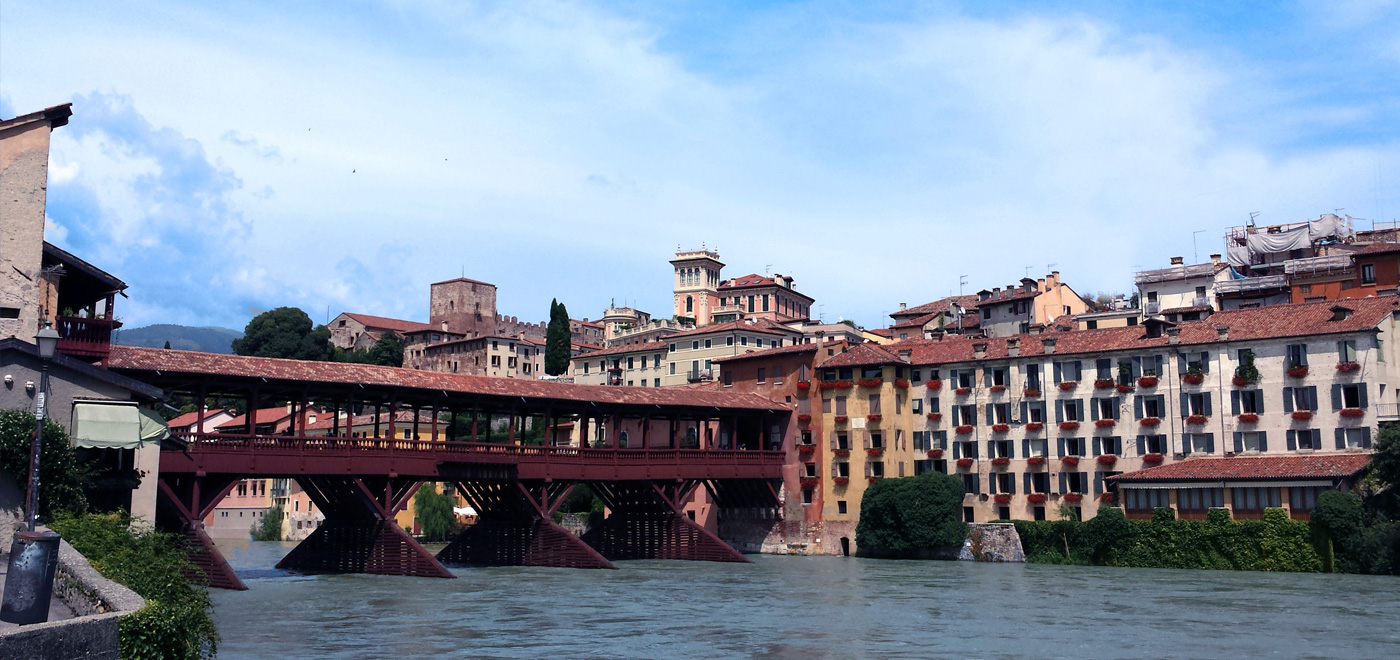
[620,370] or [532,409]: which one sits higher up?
[620,370]

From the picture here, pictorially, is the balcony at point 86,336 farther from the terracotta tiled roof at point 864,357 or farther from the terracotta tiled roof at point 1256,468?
the terracotta tiled roof at point 1256,468

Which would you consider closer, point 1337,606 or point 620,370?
point 1337,606

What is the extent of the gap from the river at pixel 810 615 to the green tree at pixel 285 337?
69919mm

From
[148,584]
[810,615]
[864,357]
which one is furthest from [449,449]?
[148,584]

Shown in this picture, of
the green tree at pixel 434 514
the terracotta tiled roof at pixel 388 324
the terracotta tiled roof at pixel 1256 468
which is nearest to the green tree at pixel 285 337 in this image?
the terracotta tiled roof at pixel 388 324

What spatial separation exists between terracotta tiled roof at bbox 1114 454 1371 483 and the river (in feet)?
12.0

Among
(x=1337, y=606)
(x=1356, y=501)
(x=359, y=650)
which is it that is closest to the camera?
(x=359, y=650)

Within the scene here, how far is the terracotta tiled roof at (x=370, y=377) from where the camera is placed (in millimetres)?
37500

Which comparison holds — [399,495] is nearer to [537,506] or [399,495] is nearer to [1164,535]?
[537,506]

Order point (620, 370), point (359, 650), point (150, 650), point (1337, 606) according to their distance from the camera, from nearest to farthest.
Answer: point (150, 650)
point (359, 650)
point (1337, 606)
point (620, 370)

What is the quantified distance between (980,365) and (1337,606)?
2442 cm

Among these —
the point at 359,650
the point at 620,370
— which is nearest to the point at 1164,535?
the point at 359,650

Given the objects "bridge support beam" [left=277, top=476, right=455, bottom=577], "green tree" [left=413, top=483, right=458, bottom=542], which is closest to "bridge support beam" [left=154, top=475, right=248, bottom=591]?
"bridge support beam" [left=277, top=476, right=455, bottom=577]

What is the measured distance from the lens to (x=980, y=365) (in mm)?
55531
